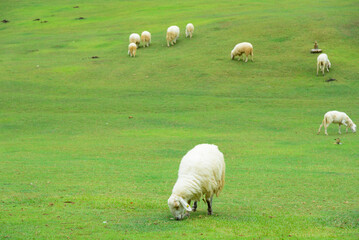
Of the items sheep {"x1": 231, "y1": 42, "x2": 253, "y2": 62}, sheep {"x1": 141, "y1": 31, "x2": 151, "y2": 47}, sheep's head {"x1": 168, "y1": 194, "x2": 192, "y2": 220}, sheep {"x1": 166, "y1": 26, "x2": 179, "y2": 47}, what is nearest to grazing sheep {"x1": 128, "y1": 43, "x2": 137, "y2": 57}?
sheep {"x1": 141, "y1": 31, "x2": 151, "y2": 47}

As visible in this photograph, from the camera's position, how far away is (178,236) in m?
9.66

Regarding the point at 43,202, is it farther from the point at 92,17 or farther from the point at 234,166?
the point at 92,17

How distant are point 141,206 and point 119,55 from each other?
30.3m

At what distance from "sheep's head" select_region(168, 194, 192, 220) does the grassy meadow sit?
0.21 metres

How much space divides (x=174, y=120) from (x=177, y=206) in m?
16.6

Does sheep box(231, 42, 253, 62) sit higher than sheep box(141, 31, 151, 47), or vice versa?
sheep box(141, 31, 151, 47)

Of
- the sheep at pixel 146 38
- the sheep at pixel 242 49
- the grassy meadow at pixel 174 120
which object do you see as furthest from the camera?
the sheep at pixel 146 38

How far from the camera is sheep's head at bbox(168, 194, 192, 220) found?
425 inches

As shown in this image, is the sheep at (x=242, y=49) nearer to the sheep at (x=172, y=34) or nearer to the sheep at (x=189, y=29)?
the sheep at (x=172, y=34)

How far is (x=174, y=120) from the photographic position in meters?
27.4

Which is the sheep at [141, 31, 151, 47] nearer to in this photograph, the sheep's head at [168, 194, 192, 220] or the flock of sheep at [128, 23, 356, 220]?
the flock of sheep at [128, 23, 356, 220]

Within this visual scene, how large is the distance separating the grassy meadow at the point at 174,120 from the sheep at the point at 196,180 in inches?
14.4

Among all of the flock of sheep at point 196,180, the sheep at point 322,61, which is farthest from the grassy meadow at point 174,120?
the sheep at point 322,61

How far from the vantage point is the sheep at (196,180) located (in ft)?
35.8
